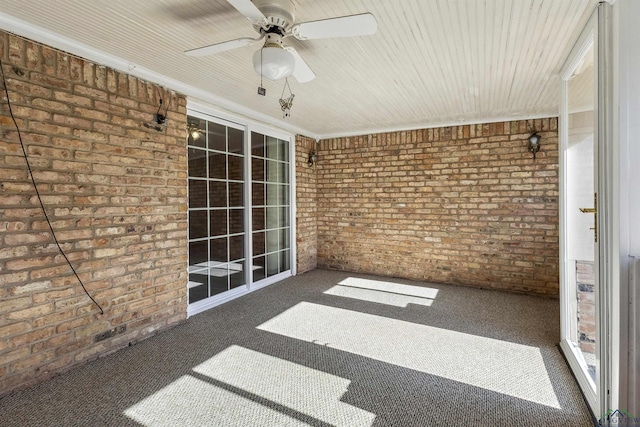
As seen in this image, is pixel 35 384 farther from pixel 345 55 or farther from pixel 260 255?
pixel 345 55

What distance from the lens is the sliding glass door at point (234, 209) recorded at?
11.9 ft

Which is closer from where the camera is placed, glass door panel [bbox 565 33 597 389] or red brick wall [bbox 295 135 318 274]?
glass door panel [bbox 565 33 597 389]

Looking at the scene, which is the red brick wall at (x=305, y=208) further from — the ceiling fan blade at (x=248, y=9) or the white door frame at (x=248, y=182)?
the ceiling fan blade at (x=248, y=9)

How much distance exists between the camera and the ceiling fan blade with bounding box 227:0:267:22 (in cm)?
154

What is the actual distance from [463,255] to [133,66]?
181 inches

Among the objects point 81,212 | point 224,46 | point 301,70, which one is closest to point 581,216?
point 301,70

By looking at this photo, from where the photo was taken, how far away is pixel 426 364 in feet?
8.24

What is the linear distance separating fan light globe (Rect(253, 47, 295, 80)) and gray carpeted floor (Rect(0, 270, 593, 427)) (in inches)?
81.1

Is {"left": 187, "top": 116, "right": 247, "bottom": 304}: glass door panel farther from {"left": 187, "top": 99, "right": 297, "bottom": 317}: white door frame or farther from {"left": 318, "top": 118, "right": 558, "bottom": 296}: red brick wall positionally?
{"left": 318, "top": 118, "right": 558, "bottom": 296}: red brick wall

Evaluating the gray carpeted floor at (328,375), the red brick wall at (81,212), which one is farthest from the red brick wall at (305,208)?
the red brick wall at (81,212)

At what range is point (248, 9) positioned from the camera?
1.61m

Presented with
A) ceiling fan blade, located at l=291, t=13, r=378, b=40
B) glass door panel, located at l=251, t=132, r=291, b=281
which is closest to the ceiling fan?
ceiling fan blade, located at l=291, t=13, r=378, b=40

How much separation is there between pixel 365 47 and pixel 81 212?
2547mm

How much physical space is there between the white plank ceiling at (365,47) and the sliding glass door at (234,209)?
1.65 ft
